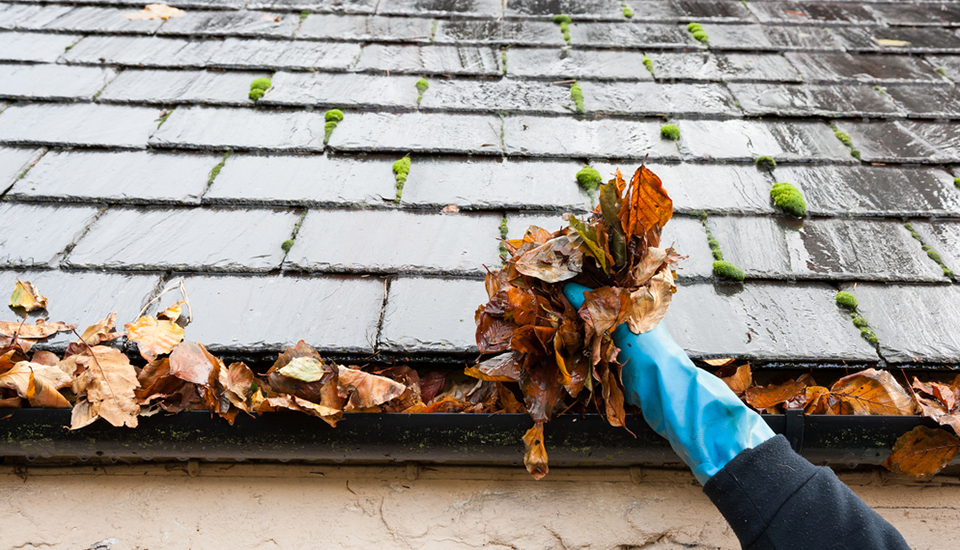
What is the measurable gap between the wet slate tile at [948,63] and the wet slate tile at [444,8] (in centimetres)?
210

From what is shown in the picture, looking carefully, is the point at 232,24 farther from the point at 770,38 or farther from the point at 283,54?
the point at 770,38

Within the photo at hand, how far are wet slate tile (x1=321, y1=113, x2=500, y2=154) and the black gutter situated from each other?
1082 mm

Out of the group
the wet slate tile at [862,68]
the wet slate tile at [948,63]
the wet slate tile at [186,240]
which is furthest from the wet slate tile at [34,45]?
the wet slate tile at [948,63]

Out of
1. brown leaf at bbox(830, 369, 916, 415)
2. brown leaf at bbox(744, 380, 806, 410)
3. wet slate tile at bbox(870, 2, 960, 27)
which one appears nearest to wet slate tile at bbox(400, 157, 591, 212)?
brown leaf at bbox(744, 380, 806, 410)

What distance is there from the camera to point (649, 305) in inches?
50.3

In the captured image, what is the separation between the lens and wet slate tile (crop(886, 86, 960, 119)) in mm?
2393

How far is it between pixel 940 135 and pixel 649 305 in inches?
74.3

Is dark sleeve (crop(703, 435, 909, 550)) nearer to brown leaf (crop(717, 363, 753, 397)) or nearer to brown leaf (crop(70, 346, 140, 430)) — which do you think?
brown leaf (crop(717, 363, 753, 397))

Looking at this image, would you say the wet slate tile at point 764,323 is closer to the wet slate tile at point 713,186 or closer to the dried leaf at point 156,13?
the wet slate tile at point 713,186

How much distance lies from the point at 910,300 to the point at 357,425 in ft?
5.35

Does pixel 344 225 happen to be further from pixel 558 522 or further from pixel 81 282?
pixel 558 522

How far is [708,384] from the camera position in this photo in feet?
4.33

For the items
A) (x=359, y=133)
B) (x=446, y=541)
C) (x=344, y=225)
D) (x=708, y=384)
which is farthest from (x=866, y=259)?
(x=359, y=133)

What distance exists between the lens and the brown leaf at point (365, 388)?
1415 mm
